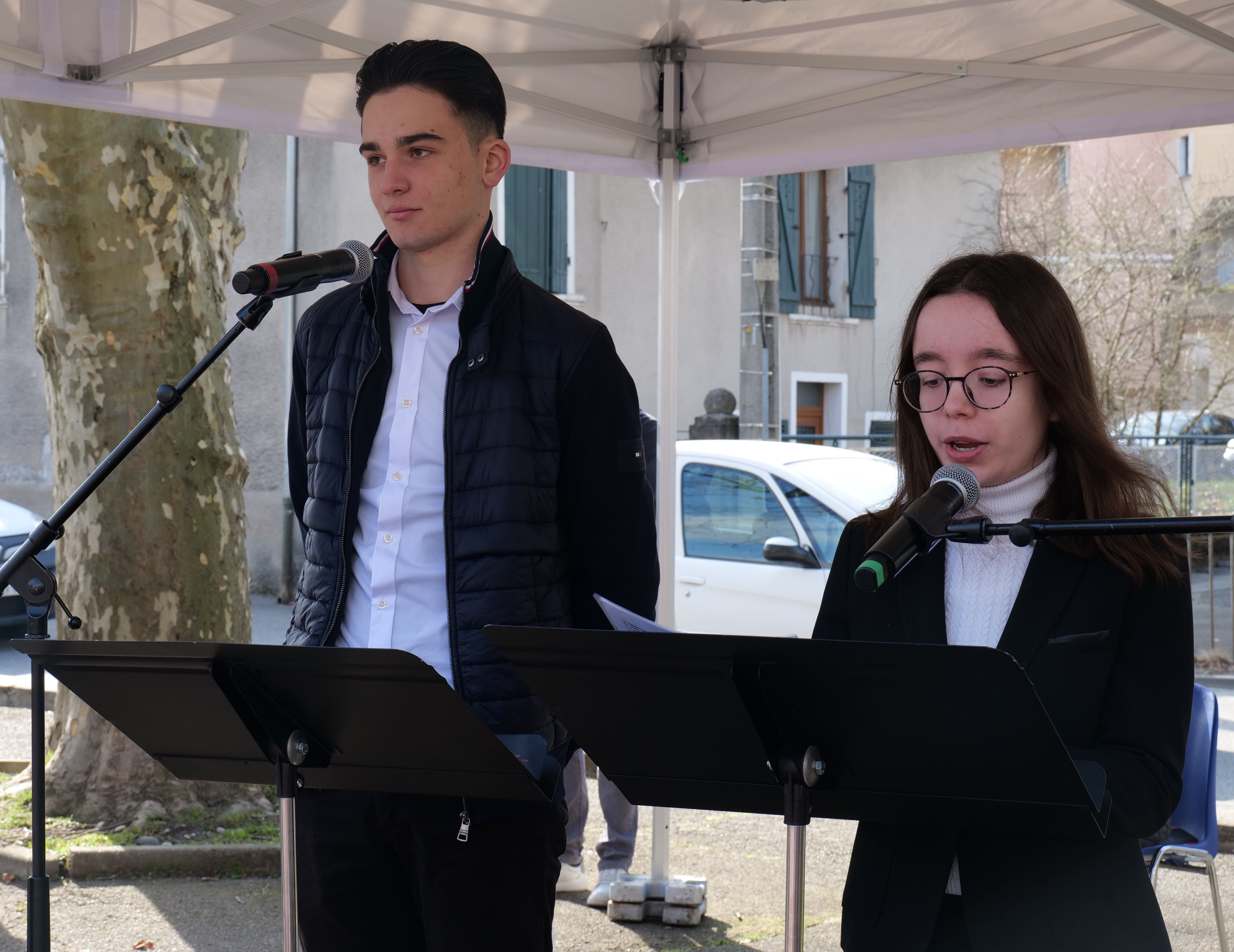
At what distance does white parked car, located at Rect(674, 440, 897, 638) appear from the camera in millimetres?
6902

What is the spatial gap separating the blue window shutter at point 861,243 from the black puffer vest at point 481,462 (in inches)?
722

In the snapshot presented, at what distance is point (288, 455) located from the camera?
274 centimetres

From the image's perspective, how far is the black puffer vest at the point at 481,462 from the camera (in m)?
2.28

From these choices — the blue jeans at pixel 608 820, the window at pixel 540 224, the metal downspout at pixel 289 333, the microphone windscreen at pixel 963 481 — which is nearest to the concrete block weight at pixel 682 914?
the blue jeans at pixel 608 820

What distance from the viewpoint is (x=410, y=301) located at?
8.09ft

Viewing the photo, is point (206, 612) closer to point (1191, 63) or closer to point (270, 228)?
point (1191, 63)

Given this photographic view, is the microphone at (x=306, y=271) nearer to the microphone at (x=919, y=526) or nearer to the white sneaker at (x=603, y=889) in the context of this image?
the microphone at (x=919, y=526)

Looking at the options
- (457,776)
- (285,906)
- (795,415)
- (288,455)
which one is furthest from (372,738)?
(795,415)

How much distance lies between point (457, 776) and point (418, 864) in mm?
432

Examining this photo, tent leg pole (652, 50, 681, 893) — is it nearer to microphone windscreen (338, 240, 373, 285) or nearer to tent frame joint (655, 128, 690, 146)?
tent frame joint (655, 128, 690, 146)

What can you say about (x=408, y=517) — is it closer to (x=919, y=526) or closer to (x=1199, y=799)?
(x=919, y=526)

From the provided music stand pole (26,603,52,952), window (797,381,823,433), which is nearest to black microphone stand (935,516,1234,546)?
music stand pole (26,603,52,952)

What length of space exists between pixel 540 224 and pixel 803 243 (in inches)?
228

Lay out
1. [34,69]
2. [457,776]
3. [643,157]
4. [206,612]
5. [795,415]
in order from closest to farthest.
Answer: [457,776] → [34,69] → [643,157] → [206,612] → [795,415]
